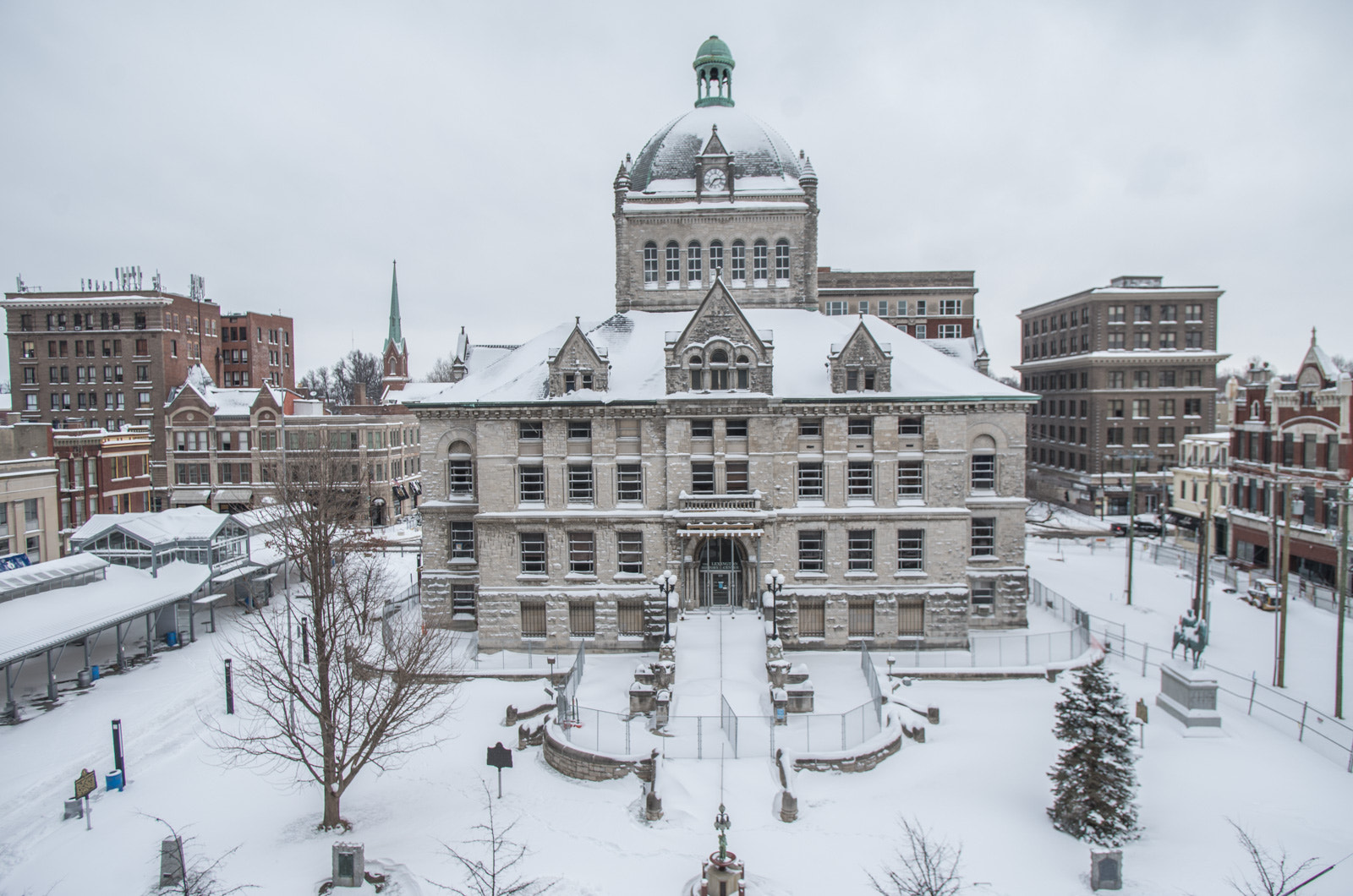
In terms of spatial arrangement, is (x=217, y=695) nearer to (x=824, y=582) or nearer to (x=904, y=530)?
(x=824, y=582)

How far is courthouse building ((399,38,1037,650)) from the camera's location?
3472 cm

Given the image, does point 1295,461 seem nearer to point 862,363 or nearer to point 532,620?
point 862,363

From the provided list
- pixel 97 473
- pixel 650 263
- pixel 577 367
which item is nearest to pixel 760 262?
pixel 650 263

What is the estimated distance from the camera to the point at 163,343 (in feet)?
247

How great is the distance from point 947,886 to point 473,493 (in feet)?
86.5

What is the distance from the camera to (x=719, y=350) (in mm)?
34625

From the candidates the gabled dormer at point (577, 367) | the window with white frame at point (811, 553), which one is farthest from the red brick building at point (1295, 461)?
the gabled dormer at point (577, 367)

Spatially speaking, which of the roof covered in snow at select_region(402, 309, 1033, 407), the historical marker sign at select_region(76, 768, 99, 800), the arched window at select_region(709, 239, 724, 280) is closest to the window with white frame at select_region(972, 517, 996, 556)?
the roof covered in snow at select_region(402, 309, 1033, 407)

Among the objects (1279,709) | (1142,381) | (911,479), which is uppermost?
(1142,381)

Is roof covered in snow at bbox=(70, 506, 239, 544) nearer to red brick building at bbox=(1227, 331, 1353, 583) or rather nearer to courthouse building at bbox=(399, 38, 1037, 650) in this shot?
courthouse building at bbox=(399, 38, 1037, 650)

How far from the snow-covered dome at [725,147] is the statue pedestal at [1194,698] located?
2914 centimetres

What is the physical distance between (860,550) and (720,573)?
258 inches

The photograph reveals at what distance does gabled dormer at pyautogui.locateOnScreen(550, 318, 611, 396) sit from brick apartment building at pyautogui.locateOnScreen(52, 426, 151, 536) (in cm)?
4075

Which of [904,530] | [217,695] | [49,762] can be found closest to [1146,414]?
[904,530]
